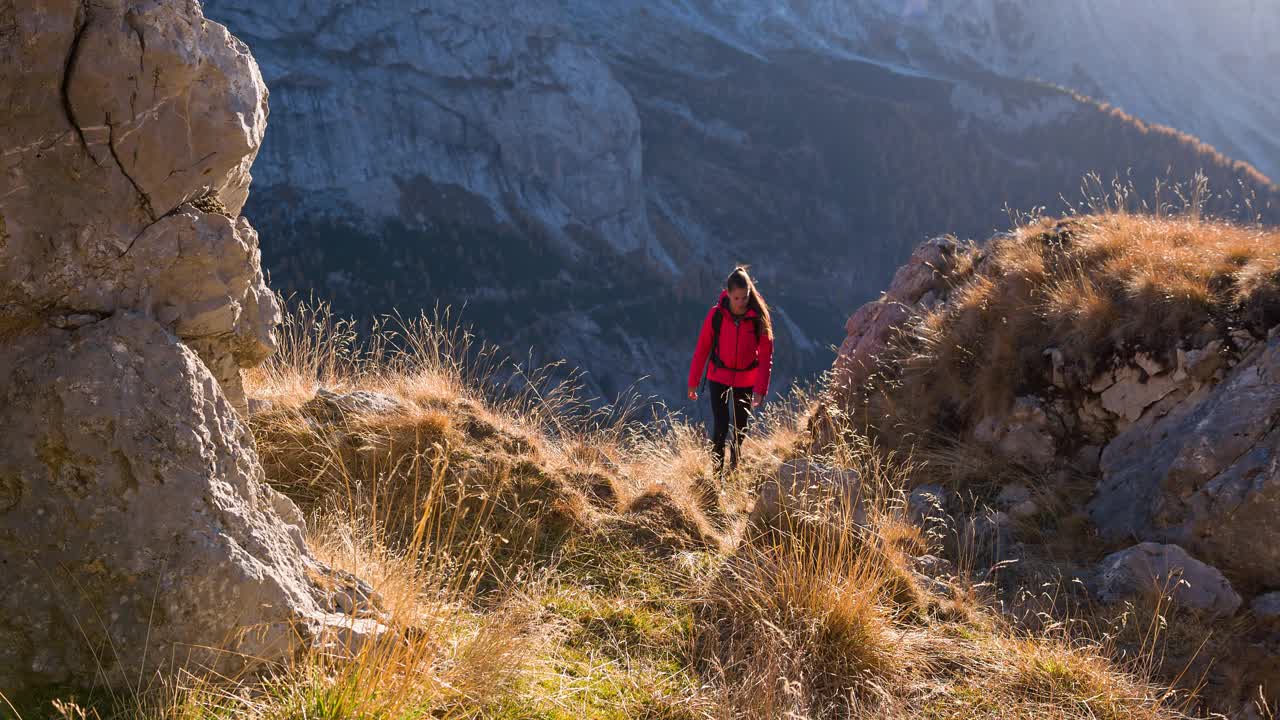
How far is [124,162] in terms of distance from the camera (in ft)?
7.45

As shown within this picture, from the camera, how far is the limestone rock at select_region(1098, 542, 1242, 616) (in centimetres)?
390

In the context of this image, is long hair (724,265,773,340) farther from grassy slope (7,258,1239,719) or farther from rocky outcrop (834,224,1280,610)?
grassy slope (7,258,1239,719)

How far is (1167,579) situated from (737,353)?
10.3 ft

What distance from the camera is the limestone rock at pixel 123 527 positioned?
6.44 feet

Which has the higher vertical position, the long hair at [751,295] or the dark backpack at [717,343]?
the long hair at [751,295]

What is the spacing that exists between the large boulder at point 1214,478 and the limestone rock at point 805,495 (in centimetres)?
186

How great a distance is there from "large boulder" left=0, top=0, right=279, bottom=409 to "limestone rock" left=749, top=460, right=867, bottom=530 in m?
2.48

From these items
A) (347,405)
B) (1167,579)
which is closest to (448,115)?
(347,405)

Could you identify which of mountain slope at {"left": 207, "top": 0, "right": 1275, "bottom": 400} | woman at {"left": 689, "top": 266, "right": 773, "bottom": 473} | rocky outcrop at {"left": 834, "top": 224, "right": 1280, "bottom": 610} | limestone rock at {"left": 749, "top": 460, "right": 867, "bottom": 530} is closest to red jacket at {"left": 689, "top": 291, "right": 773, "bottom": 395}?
woman at {"left": 689, "top": 266, "right": 773, "bottom": 473}

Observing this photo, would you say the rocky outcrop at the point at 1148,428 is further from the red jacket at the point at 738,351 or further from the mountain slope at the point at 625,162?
the mountain slope at the point at 625,162

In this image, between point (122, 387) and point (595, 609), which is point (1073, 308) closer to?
point (595, 609)

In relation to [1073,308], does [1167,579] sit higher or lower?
lower

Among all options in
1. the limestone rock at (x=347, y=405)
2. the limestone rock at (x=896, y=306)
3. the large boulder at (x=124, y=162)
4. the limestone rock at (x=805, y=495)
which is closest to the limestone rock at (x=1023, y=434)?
the limestone rock at (x=896, y=306)

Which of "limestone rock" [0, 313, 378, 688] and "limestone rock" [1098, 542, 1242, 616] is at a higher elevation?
"limestone rock" [0, 313, 378, 688]
